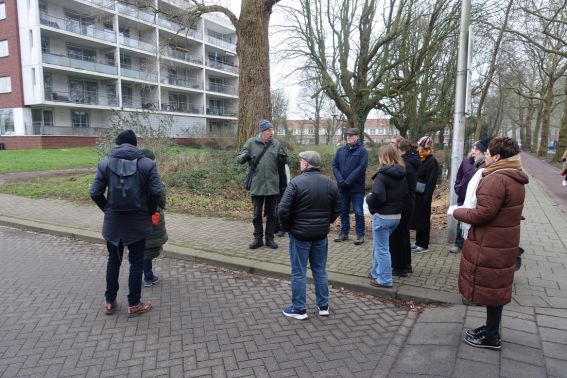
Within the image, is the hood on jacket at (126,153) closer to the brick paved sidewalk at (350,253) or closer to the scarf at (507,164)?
the brick paved sidewalk at (350,253)

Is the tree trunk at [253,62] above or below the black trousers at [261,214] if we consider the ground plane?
above

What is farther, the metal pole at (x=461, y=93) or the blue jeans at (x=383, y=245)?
the metal pole at (x=461, y=93)

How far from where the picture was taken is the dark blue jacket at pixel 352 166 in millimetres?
6500

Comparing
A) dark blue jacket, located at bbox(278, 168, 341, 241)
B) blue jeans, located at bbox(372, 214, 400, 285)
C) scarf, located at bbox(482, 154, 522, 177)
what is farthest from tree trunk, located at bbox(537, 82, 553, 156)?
dark blue jacket, located at bbox(278, 168, 341, 241)

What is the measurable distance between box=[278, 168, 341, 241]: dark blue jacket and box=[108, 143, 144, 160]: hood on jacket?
1525mm

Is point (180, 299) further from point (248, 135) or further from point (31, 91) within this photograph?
point (31, 91)

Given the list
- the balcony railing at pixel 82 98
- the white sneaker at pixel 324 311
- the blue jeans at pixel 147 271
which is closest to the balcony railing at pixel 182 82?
the balcony railing at pixel 82 98

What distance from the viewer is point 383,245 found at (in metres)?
4.66

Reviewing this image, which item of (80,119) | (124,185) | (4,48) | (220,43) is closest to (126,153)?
(124,185)

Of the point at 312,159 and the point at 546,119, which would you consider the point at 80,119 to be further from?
the point at 546,119

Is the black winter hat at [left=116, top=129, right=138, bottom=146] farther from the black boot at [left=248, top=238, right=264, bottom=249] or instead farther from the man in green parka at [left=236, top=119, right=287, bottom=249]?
the black boot at [left=248, top=238, right=264, bottom=249]

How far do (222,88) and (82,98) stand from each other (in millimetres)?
22410

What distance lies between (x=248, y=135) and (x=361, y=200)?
6.67 metres

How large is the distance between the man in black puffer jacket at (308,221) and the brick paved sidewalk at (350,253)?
1022 millimetres
